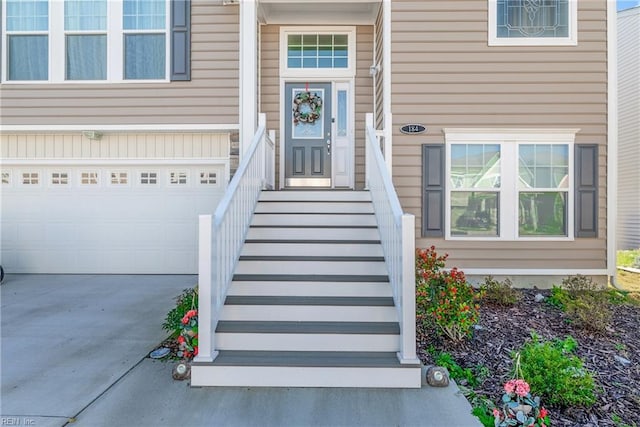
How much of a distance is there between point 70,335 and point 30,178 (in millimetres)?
4039

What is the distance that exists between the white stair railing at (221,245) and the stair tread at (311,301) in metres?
0.16

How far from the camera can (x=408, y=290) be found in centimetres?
283

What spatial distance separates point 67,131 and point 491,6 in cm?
660

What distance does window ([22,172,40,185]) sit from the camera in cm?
639

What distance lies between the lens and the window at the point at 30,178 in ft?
21.0

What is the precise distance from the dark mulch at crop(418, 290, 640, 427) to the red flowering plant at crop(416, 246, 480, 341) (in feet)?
0.43

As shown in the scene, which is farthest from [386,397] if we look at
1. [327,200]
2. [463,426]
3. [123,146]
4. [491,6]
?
[123,146]

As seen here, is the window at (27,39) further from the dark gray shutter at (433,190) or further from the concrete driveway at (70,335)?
the dark gray shutter at (433,190)

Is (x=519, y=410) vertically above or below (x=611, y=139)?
below

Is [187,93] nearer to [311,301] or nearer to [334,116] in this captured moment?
[334,116]

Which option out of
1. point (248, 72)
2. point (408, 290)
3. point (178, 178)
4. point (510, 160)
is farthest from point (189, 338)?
point (510, 160)

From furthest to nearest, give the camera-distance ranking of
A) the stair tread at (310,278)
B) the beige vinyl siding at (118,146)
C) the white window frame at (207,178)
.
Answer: the white window frame at (207,178), the beige vinyl siding at (118,146), the stair tread at (310,278)

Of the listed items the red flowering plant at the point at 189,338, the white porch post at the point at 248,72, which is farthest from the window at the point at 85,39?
the red flowering plant at the point at 189,338

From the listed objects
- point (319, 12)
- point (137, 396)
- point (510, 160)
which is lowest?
point (137, 396)
